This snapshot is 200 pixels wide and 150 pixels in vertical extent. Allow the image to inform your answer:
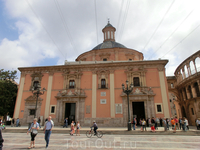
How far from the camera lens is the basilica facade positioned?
60.5 ft

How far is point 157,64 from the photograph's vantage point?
19.7 meters

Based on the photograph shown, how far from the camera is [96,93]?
64.1ft

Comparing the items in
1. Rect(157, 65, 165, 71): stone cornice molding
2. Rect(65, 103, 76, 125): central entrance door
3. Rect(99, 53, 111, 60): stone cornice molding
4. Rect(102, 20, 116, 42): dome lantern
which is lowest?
Rect(65, 103, 76, 125): central entrance door

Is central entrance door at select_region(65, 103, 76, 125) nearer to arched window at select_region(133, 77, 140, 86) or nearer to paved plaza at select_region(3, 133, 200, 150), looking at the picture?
arched window at select_region(133, 77, 140, 86)

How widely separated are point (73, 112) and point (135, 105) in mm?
8619

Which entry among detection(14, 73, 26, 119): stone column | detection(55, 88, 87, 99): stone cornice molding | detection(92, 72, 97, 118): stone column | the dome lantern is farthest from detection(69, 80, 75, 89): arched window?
the dome lantern

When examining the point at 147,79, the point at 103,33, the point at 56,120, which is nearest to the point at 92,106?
the point at 56,120

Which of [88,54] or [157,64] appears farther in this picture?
[88,54]

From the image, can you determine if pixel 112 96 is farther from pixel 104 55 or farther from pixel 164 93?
pixel 104 55

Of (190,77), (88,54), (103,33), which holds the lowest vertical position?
(190,77)

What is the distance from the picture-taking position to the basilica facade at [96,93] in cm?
1845

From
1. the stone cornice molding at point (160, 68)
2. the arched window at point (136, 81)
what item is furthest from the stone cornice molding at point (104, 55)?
the stone cornice molding at point (160, 68)

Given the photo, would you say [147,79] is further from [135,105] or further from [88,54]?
[88,54]

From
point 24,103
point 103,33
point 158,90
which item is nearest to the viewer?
point 158,90
